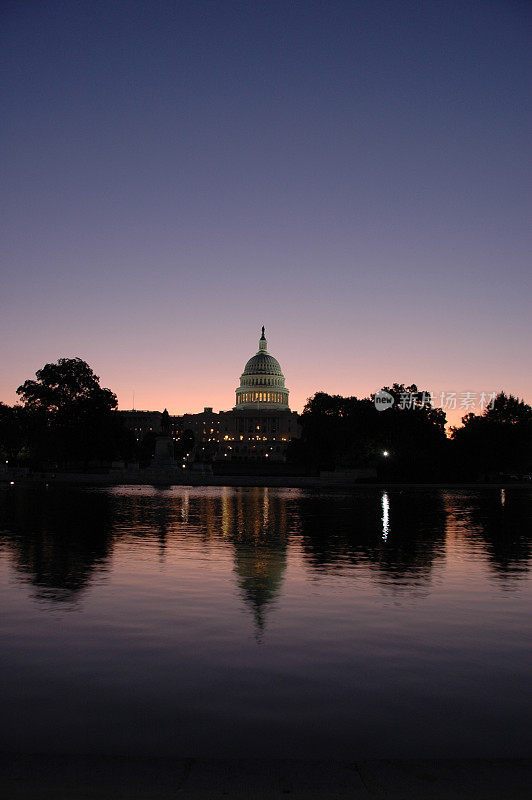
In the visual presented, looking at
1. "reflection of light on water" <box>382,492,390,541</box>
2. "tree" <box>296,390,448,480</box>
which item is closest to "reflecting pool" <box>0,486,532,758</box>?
"reflection of light on water" <box>382,492,390,541</box>

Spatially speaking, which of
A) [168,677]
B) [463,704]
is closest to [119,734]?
[168,677]

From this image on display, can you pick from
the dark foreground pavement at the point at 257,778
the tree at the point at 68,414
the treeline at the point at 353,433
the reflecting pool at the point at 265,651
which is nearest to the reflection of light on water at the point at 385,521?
the reflecting pool at the point at 265,651

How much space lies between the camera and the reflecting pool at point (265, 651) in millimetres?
6312

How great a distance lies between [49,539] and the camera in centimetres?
2095

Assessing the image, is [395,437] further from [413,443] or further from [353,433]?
[353,433]

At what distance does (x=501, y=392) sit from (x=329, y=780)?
381ft

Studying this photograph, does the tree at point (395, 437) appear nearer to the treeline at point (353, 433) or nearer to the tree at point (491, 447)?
the treeline at point (353, 433)

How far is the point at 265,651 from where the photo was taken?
352 inches

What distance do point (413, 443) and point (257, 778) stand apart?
82495 mm

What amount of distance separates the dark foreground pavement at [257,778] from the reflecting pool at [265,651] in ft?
0.97

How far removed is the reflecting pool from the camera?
20.7 feet

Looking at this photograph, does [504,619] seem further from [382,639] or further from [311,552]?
[311,552]

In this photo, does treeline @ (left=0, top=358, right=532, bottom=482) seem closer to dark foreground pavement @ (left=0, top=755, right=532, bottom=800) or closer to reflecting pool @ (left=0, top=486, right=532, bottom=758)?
reflecting pool @ (left=0, top=486, right=532, bottom=758)

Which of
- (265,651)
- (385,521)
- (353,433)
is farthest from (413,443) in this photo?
(265,651)
